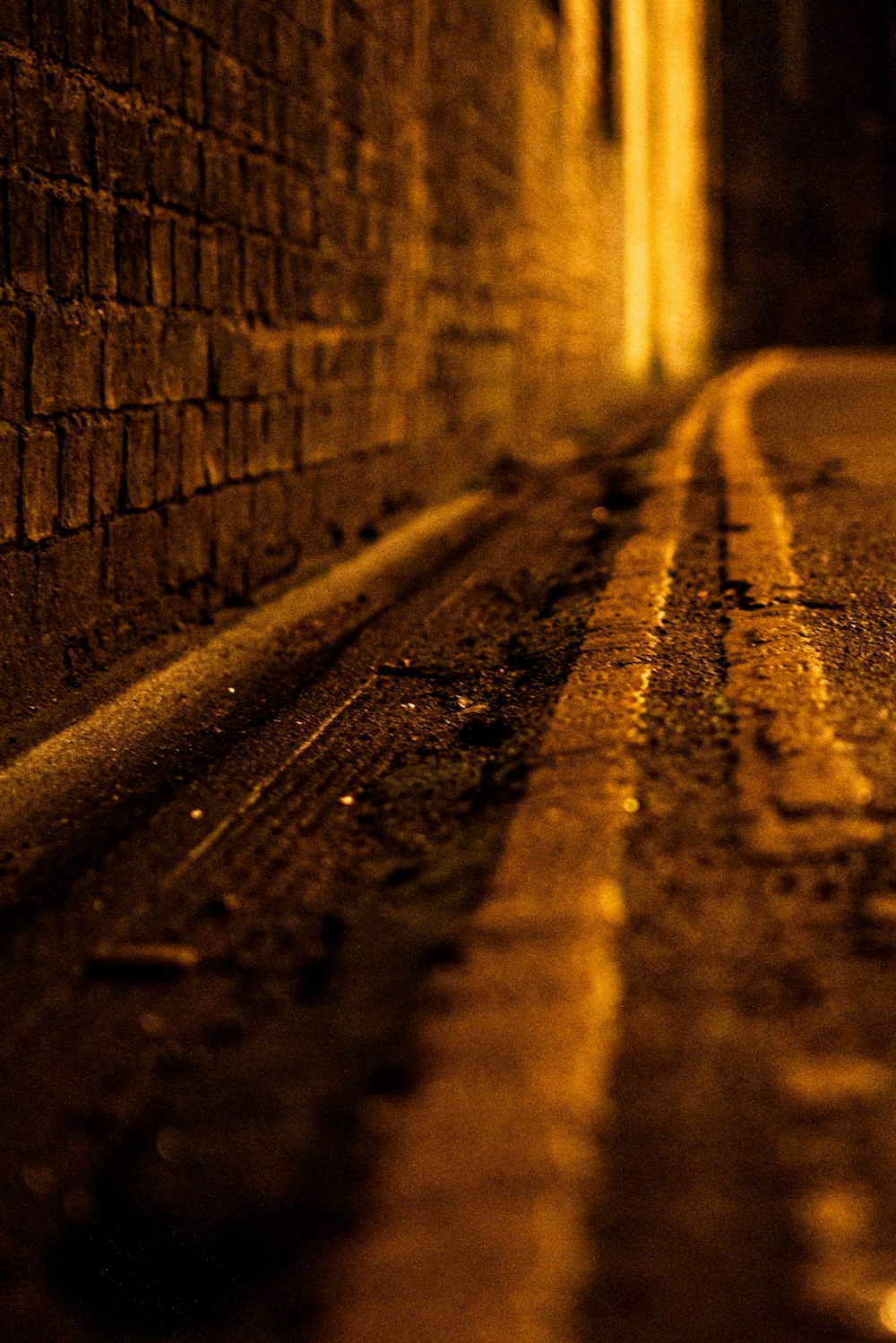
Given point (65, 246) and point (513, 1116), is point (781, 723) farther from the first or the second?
point (65, 246)

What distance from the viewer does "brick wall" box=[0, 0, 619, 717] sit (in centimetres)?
353

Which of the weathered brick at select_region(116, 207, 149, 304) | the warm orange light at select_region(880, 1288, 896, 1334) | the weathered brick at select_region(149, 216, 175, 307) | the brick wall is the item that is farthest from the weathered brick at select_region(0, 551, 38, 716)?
the warm orange light at select_region(880, 1288, 896, 1334)

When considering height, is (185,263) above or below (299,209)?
below

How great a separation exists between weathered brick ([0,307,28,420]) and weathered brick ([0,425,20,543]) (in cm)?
5

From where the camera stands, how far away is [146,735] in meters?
3.50

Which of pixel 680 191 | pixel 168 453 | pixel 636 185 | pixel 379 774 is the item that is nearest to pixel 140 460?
pixel 168 453

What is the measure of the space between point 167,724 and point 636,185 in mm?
14177

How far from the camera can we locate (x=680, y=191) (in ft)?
69.6

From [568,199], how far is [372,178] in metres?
5.50

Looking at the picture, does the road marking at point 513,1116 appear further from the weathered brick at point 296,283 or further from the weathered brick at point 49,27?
the weathered brick at point 296,283

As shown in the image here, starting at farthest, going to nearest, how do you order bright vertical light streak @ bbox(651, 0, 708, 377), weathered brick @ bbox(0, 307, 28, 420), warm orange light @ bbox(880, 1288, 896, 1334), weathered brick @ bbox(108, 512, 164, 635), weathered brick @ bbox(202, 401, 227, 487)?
bright vertical light streak @ bbox(651, 0, 708, 377) < weathered brick @ bbox(202, 401, 227, 487) < weathered brick @ bbox(108, 512, 164, 635) < weathered brick @ bbox(0, 307, 28, 420) < warm orange light @ bbox(880, 1288, 896, 1334)

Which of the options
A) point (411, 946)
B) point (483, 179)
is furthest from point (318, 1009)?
point (483, 179)

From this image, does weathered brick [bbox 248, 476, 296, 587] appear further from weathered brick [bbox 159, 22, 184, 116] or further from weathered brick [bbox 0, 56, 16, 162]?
weathered brick [bbox 0, 56, 16, 162]

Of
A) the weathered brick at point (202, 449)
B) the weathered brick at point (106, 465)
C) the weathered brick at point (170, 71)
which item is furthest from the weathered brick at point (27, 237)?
the weathered brick at point (202, 449)
